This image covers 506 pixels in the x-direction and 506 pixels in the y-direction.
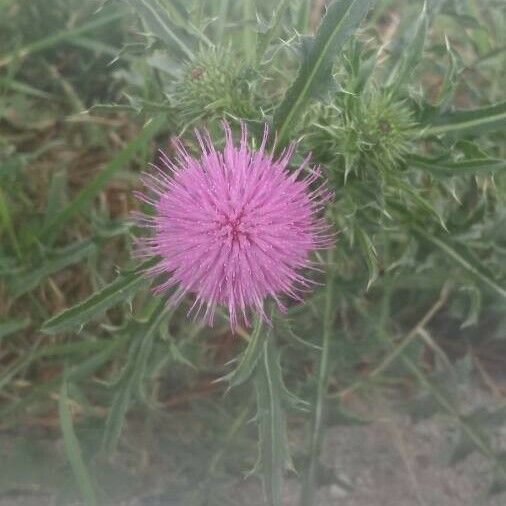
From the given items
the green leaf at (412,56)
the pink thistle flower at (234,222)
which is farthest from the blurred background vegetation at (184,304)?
the pink thistle flower at (234,222)

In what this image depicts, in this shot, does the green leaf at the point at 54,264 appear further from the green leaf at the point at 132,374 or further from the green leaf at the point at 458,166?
the green leaf at the point at 458,166

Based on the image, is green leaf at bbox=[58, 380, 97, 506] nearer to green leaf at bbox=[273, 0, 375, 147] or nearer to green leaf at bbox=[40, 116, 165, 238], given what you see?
green leaf at bbox=[40, 116, 165, 238]

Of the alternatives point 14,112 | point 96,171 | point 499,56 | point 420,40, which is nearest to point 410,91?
point 420,40

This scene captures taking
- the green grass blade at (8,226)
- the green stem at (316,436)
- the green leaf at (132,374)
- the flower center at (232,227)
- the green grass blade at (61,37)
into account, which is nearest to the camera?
the flower center at (232,227)

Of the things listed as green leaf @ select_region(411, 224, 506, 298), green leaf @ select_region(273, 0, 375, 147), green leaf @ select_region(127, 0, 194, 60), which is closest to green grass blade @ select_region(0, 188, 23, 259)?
green leaf @ select_region(127, 0, 194, 60)

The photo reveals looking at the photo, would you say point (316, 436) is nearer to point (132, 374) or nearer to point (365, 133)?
point (132, 374)
